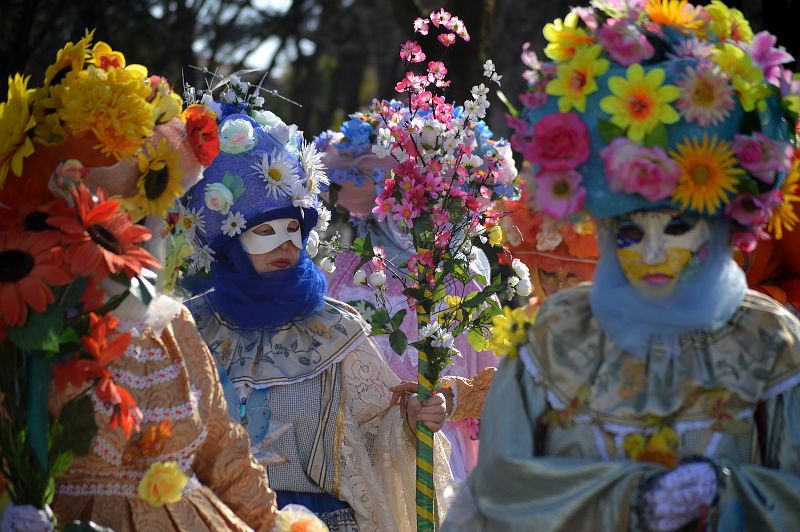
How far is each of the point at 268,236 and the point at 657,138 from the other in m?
2.15

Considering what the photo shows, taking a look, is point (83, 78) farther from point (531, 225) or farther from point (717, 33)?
point (531, 225)

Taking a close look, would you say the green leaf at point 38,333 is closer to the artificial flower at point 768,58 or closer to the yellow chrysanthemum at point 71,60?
the yellow chrysanthemum at point 71,60

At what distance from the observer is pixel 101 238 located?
135 inches

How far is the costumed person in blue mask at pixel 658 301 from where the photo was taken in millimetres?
3209

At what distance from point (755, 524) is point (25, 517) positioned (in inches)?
67.5

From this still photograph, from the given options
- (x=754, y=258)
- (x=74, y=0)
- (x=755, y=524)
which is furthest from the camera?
(x=74, y=0)

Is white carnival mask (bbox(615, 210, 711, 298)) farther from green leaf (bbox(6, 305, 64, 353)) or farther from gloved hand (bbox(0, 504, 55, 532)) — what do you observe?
gloved hand (bbox(0, 504, 55, 532))

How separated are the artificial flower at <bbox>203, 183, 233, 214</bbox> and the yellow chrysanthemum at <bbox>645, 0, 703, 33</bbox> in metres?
2.08

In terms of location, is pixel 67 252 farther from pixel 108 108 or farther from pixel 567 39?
pixel 567 39

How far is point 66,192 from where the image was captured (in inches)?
136

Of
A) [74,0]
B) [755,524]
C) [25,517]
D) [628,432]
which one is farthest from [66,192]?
[74,0]

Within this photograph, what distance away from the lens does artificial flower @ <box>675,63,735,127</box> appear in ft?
10.5

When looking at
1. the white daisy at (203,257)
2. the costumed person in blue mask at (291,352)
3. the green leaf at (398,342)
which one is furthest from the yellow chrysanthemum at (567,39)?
the white daisy at (203,257)

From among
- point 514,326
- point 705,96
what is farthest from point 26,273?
point 705,96
